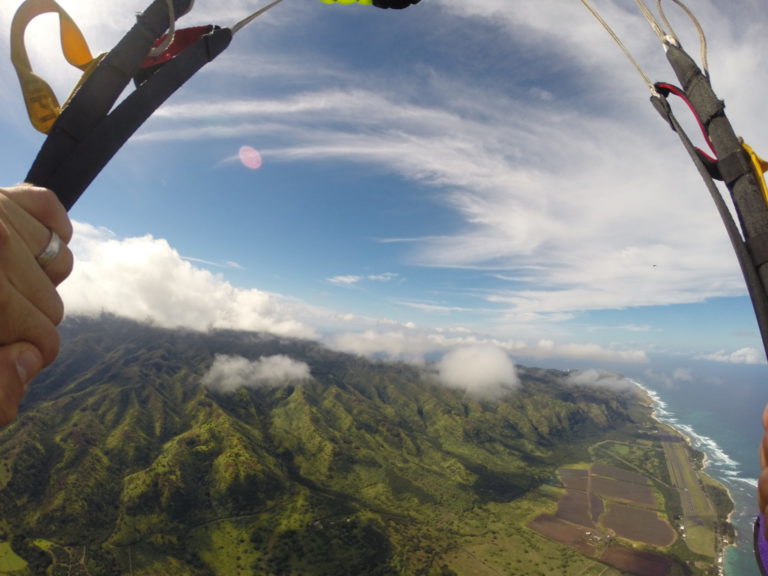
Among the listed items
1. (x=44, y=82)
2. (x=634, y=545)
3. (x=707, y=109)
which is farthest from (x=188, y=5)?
(x=634, y=545)

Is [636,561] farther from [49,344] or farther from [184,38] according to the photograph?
[184,38]

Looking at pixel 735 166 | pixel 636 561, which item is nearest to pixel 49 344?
pixel 735 166

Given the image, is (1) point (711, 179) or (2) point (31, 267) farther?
(1) point (711, 179)

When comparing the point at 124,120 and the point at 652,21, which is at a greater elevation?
the point at 652,21

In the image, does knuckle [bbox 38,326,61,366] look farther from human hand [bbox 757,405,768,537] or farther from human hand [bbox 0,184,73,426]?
human hand [bbox 757,405,768,537]

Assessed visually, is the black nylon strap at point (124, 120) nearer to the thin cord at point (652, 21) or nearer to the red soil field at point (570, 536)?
the thin cord at point (652, 21)

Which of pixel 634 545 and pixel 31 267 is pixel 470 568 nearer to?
pixel 634 545
